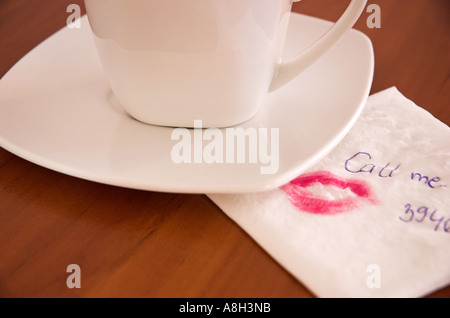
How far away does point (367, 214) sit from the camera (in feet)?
0.95

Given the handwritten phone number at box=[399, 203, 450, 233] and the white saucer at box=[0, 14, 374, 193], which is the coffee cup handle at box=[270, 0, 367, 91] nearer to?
the white saucer at box=[0, 14, 374, 193]

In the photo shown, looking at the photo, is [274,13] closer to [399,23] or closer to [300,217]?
[300,217]

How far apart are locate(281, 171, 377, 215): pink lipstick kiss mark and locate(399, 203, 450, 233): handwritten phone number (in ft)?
0.06

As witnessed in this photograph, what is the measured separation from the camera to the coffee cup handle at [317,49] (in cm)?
33

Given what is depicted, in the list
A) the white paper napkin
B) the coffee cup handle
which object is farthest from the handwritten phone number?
the coffee cup handle

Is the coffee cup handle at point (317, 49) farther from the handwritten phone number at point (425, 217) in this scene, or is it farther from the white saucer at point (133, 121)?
the handwritten phone number at point (425, 217)

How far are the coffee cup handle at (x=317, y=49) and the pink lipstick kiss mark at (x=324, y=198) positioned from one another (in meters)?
0.08

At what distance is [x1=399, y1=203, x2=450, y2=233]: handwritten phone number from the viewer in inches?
11.1

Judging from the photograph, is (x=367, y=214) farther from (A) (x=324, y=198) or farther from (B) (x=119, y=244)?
(B) (x=119, y=244)

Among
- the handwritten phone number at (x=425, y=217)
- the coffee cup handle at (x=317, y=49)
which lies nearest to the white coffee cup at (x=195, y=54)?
the coffee cup handle at (x=317, y=49)

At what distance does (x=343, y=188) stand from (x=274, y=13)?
0.12 meters

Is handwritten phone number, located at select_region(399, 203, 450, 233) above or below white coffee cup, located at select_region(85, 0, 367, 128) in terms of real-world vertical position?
below
